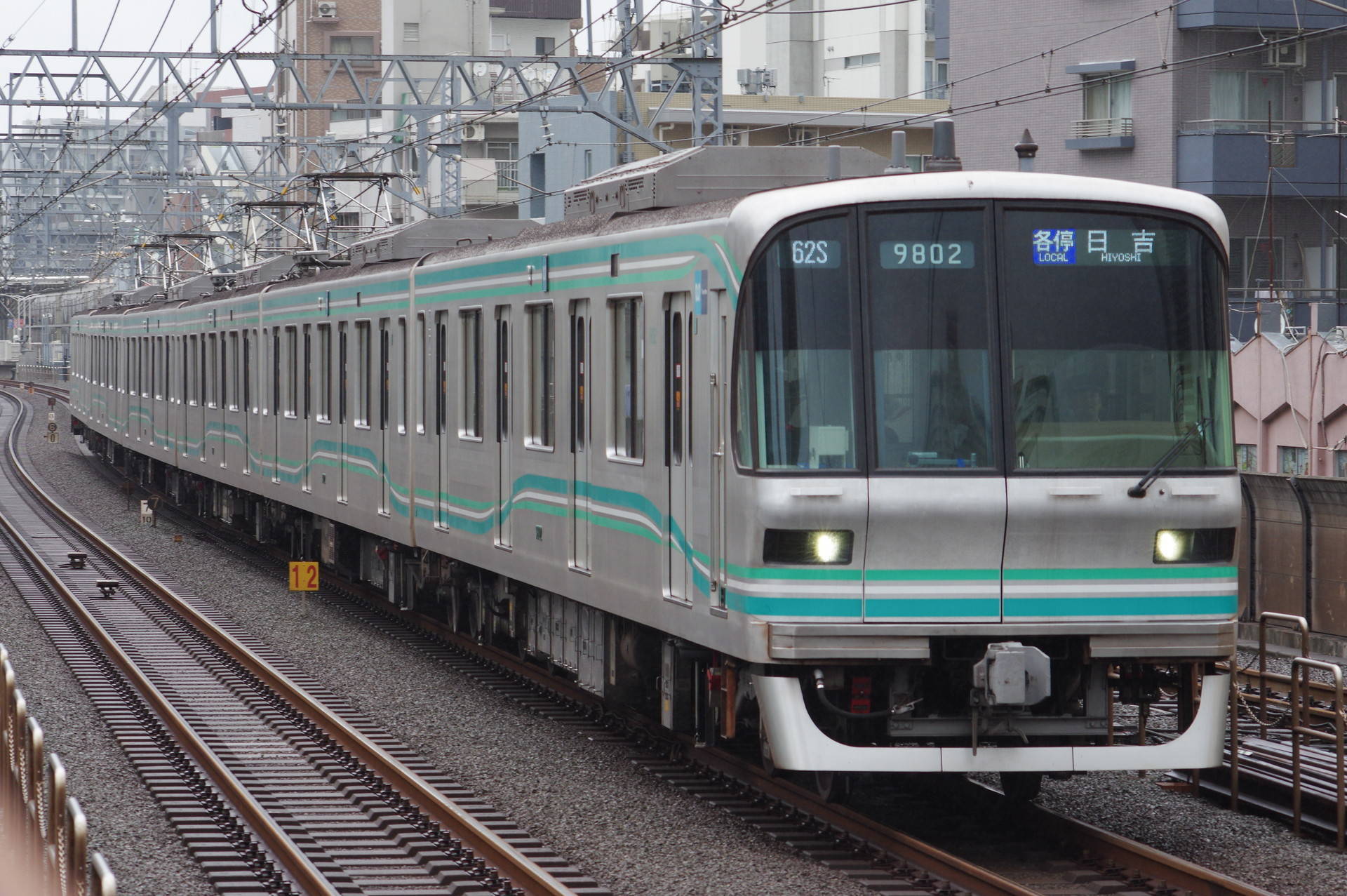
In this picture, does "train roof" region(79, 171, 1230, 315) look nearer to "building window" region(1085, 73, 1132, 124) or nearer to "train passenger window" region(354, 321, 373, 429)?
"train passenger window" region(354, 321, 373, 429)

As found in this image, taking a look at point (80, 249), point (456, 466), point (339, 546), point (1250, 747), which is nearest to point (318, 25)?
point (80, 249)

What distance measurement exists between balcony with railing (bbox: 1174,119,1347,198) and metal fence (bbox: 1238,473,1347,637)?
1600 cm

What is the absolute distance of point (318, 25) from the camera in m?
74.9

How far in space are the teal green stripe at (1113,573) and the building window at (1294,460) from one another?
12246mm

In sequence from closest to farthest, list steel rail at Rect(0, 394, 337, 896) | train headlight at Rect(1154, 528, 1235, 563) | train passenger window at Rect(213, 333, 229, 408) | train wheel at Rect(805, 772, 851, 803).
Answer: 1. train headlight at Rect(1154, 528, 1235, 563)
2. steel rail at Rect(0, 394, 337, 896)
3. train wheel at Rect(805, 772, 851, 803)
4. train passenger window at Rect(213, 333, 229, 408)

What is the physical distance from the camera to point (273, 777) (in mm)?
10125

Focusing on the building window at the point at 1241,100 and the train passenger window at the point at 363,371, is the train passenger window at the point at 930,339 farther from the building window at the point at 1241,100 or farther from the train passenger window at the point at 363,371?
the building window at the point at 1241,100

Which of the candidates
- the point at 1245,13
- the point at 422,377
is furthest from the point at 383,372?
the point at 1245,13

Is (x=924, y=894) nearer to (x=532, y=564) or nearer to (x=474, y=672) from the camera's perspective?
(x=532, y=564)

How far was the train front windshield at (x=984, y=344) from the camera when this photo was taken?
7.75m

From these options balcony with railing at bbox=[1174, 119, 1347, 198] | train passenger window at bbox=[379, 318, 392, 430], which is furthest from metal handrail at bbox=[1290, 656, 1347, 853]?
balcony with railing at bbox=[1174, 119, 1347, 198]

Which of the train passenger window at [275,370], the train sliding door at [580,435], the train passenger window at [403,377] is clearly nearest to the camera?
the train sliding door at [580,435]

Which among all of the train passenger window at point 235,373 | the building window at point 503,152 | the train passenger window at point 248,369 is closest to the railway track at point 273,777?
the train passenger window at point 248,369

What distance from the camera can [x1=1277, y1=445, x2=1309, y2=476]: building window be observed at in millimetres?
19625
